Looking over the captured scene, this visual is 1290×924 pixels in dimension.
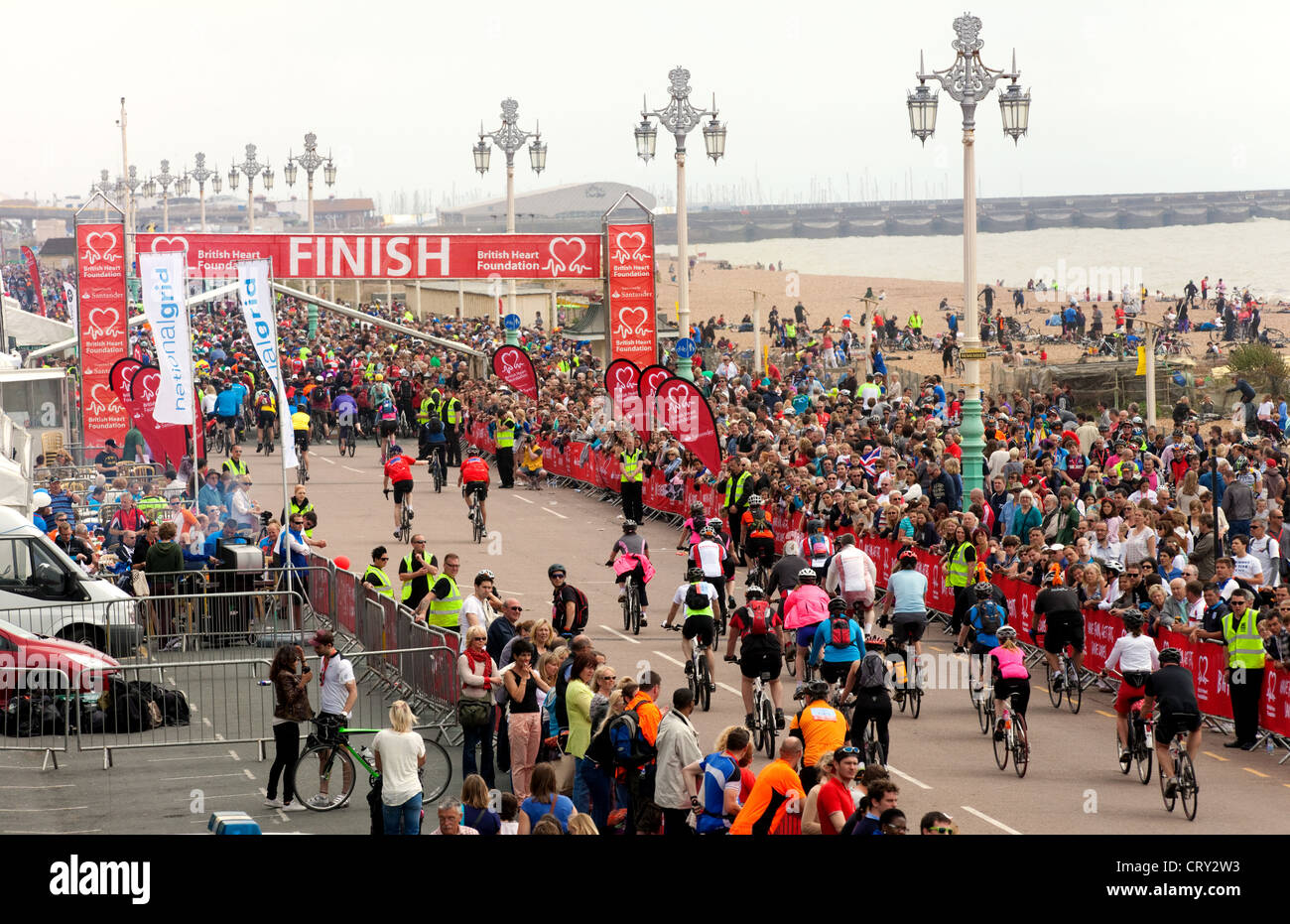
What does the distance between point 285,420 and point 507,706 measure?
7.93 meters

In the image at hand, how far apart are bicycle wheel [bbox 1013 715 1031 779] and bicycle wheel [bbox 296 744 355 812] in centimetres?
570

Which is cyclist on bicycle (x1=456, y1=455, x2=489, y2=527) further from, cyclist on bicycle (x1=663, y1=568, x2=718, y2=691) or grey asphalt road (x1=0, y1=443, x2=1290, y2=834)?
cyclist on bicycle (x1=663, y1=568, x2=718, y2=691)

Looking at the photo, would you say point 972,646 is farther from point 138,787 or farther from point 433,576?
point 138,787

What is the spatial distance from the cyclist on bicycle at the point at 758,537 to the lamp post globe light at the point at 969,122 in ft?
11.4

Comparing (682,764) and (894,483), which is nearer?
(682,764)

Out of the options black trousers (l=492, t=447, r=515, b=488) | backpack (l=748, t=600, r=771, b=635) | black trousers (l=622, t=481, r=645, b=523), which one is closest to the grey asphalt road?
backpack (l=748, t=600, r=771, b=635)

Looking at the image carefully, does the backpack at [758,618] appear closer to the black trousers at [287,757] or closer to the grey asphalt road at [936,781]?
the grey asphalt road at [936,781]

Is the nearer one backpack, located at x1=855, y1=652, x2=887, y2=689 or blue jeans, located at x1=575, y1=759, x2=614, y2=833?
blue jeans, located at x1=575, y1=759, x2=614, y2=833

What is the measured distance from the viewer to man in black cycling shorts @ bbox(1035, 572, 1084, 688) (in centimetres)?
1802

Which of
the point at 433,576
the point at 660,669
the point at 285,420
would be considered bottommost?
the point at 660,669

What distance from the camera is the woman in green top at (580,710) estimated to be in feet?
44.0

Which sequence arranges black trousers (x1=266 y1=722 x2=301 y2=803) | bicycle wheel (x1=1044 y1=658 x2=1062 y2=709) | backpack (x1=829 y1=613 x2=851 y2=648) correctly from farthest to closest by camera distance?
1. bicycle wheel (x1=1044 y1=658 x2=1062 y2=709)
2. backpack (x1=829 y1=613 x2=851 y2=648)
3. black trousers (x1=266 y1=722 x2=301 y2=803)

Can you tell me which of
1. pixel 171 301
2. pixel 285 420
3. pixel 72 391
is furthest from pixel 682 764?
pixel 72 391
